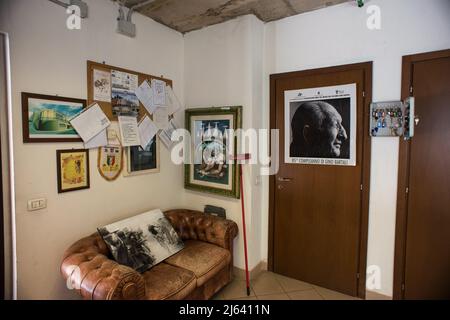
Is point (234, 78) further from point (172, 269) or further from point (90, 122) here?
point (172, 269)

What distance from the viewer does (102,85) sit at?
2072 mm

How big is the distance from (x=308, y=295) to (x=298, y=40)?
2475 mm

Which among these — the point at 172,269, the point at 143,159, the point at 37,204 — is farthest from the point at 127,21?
the point at 172,269

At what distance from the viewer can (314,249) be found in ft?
8.05

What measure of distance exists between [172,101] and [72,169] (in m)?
A: 1.28

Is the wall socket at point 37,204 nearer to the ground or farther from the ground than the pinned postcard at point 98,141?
nearer to the ground

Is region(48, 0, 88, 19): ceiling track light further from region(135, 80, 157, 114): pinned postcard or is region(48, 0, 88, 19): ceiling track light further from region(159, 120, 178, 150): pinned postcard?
region(159, 120, 178, 150): pinned postcard

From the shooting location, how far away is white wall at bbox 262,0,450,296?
6.26ft

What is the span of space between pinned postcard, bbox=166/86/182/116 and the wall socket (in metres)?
1.45

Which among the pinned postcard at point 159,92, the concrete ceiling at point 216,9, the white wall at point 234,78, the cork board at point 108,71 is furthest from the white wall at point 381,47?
the cork board at point 108,71

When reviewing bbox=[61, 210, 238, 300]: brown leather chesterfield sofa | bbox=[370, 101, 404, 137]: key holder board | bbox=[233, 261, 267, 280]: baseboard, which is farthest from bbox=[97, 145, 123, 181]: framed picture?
bbox=[370, 101, 404, 137]: key holder board

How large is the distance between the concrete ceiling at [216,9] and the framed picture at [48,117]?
1091mm

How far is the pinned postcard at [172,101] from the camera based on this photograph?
271 centimetres

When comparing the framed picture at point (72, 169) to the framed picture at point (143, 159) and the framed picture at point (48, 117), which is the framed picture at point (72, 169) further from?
the framed picture at point (143, 159)
